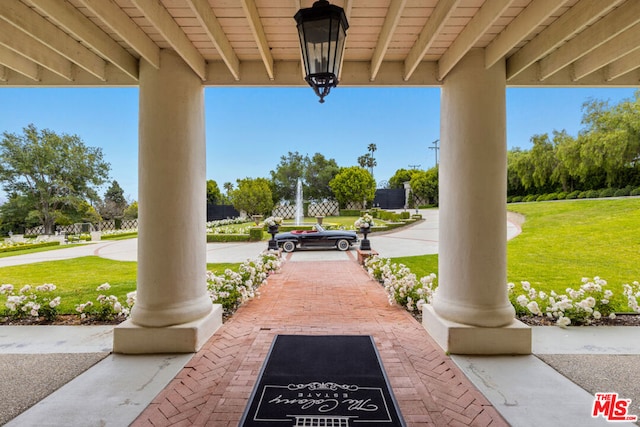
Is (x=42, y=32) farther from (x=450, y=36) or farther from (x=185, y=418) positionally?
(x=450, y=36)

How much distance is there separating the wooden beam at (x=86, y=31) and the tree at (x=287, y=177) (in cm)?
3249

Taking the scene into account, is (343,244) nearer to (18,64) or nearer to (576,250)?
(576,250)

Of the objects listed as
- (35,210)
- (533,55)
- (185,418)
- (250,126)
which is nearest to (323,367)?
(185,418)

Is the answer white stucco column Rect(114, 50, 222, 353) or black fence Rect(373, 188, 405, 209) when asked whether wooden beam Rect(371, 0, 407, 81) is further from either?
black fence Rect(373, 188, 405, 209)

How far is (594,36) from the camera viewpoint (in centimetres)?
261

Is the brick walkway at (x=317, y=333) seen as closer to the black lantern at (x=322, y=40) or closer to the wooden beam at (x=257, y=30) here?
the black lantern at (x=322, y=40)

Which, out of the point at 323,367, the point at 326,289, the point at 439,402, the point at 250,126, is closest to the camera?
the point at 439,402

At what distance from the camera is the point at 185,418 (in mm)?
2174

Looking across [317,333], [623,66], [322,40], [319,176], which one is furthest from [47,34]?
[319,176]

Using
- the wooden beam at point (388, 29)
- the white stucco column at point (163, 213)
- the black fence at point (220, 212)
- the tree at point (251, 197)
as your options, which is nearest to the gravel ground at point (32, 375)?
the white stucco column at point (163, 213)

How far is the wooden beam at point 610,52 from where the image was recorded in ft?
8.71

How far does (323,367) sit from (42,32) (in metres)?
3.62

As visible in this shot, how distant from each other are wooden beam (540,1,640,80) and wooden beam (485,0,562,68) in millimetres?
603

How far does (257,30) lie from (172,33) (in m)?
0.73
